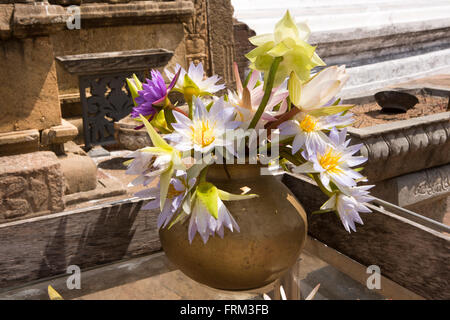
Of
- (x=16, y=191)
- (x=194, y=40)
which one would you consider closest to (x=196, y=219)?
(x=16, y=191)

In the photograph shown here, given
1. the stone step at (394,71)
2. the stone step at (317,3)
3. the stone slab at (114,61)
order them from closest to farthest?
the stone slab at (114,61), the stone step at (317,3), the stone step at (394,71)

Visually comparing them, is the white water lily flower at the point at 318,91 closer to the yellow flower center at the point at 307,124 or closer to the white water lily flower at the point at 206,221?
the yellow flower center at the point at 307,124

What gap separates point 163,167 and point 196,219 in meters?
Result: 0.10

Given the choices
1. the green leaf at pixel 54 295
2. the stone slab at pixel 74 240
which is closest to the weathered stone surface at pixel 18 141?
the stone slab at pixel 74 240

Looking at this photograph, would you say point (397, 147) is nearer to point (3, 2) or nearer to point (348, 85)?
point (3, 2)

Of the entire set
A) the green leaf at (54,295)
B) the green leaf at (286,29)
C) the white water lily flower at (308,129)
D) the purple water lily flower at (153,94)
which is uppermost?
the green leaf at (286,29)

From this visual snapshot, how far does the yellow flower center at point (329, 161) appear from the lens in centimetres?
85

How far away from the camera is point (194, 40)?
4520 mm

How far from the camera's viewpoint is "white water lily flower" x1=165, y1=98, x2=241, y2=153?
0.80 metres

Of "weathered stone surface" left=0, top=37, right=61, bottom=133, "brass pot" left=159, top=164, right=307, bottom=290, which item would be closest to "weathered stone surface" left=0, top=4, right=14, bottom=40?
"weathered stone surface" left=0, top=37, right=61, bottom=133

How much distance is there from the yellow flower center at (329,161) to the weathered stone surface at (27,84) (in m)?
2.05

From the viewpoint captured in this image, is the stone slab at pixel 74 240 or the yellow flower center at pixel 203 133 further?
the stone slab at pixel 74 240

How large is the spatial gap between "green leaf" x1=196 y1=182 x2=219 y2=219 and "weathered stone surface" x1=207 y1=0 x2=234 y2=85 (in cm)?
399

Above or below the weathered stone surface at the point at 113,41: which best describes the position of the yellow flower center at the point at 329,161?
below
